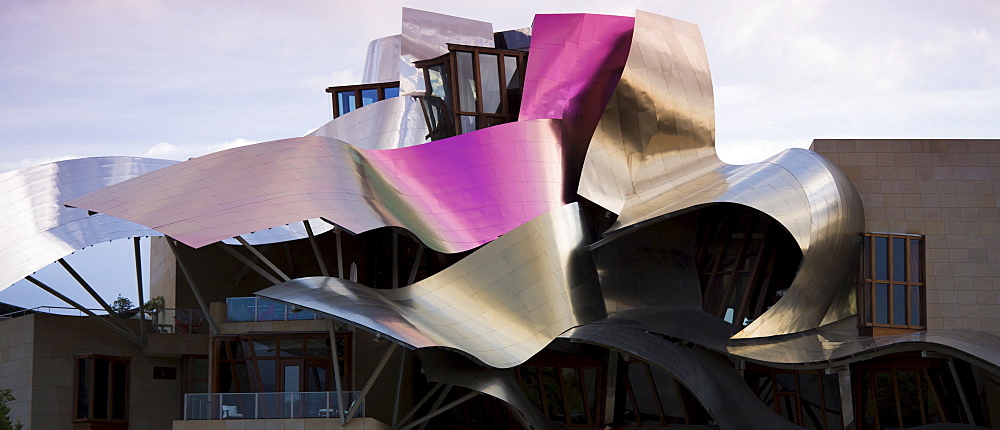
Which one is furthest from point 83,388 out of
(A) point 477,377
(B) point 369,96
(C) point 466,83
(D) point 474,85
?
(B) point 369,96

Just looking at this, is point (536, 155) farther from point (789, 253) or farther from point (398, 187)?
point (789, 253)

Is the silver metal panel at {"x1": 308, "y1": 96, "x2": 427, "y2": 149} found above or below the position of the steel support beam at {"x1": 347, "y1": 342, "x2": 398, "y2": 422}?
above

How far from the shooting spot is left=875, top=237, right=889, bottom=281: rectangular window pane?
114 ft

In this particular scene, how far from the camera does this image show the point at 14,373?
3441 centimetres

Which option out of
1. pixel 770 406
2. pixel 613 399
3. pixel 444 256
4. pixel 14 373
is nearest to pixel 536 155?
pixel 444 256

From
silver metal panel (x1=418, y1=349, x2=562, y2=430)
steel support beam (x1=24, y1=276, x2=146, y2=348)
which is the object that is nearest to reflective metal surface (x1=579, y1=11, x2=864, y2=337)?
silver metal panel (x1=418, y1=349, x2=562, y2=430)

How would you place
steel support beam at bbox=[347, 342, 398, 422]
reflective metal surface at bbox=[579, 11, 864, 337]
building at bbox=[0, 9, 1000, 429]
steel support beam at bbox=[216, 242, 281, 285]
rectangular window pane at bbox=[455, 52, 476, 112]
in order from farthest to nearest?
rectangular window pane at bbox=[455, 52, 476, 112]
reflective metal surface at bbox=[579, 11, 864, 337]
steel support beam at bbox=[216, 242, 281, 285]
building at bbox=[0, 9, 1000, 429]
steel support beam at bbox=[347, 342, 398, 422]

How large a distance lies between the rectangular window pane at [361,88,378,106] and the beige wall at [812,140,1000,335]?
1694 cm

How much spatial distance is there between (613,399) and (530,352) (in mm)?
6380

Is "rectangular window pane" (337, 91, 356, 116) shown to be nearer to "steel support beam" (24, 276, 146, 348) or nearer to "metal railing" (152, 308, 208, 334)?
"metal railing" (152, 308, 208, 334)

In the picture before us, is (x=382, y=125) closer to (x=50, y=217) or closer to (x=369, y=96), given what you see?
(x=369, y=96)

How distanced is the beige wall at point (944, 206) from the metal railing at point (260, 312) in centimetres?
1436

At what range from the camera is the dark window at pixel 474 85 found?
135ft

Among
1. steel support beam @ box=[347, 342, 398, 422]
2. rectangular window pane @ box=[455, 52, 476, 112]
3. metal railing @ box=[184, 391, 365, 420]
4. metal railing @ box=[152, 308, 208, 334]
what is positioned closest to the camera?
steel support beam @ box=[347, 342, 398, 422]
